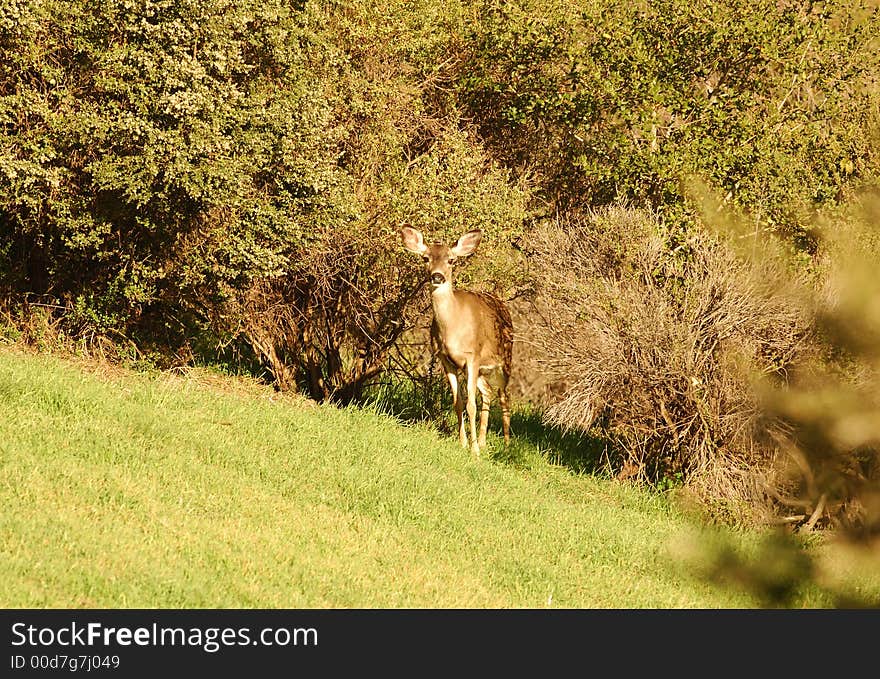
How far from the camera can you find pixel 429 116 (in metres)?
19.6

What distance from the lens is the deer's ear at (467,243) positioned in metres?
15.3

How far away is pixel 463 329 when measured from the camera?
15.5 m

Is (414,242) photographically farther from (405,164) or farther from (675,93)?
(675,93)

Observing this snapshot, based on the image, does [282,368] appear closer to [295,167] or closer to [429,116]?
[295,167]

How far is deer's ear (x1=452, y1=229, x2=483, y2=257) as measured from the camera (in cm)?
1532

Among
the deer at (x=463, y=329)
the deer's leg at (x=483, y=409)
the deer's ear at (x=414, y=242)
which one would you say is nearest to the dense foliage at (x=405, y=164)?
the deer at (x=463, y=329)

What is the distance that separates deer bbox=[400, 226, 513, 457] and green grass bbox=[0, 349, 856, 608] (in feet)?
3.66

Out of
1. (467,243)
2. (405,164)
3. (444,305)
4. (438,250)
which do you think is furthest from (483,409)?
(405,164)

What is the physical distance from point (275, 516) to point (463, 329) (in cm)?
571

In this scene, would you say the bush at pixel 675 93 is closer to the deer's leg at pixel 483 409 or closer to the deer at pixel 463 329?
the deer at pixel 463 329

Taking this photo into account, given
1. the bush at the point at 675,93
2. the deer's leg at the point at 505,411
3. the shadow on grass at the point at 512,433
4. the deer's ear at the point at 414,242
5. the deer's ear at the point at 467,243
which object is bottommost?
the shadow on grass at the point at 512,433

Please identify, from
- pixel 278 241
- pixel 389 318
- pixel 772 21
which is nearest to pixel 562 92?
pixel 772 21

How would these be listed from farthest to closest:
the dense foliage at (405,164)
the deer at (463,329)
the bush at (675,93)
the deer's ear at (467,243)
Result: the bush at (675,93) < the deer's ear at (467,243) < the deer at (463,329) < the dense foliage at (405,164)

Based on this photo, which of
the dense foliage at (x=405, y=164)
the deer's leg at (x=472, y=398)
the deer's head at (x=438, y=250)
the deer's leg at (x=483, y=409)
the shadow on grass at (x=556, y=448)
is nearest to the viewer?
the dense foliage at (x=405, y=164)
